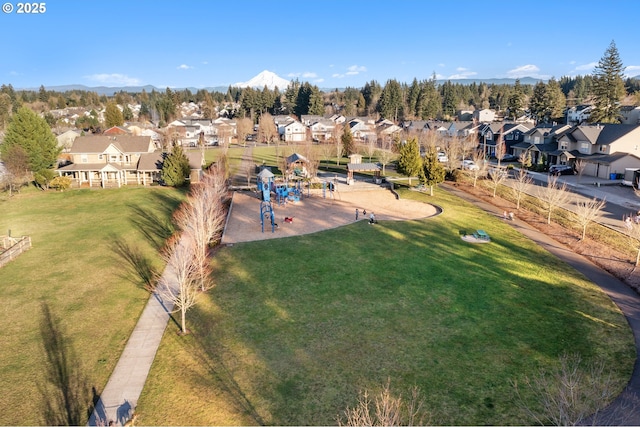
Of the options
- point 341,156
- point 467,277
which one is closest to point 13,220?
point 467,277

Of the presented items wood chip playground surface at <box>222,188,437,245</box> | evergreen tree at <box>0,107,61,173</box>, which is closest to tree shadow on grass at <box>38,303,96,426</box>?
wood chip playground surface at <box>222,188,437,245</box>

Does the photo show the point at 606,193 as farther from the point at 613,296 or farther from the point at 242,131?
the point at 242,131

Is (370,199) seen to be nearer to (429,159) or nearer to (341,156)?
(429,159)

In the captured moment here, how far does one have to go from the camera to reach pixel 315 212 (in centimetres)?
4019

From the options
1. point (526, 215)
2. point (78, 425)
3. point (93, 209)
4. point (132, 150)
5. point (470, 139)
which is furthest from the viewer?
point (470, 139)

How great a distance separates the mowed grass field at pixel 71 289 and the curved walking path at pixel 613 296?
1813 cm

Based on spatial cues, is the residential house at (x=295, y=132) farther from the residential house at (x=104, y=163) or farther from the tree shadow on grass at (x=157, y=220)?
the tree shadow on grass at (x=157, y=220)

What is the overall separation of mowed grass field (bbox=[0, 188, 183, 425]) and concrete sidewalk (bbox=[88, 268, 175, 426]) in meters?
0.43

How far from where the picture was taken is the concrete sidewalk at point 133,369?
47.8ft

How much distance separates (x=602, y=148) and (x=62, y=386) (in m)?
62.0

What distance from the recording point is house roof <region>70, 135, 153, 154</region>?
5823 centimetres

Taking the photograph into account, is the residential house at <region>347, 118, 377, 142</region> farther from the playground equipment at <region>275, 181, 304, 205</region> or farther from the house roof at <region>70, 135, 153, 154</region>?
the playground equipment at <region>275, 181, 304, 205</region>

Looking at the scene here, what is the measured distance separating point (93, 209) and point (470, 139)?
60.4m

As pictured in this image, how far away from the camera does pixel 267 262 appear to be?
90.4 ft
